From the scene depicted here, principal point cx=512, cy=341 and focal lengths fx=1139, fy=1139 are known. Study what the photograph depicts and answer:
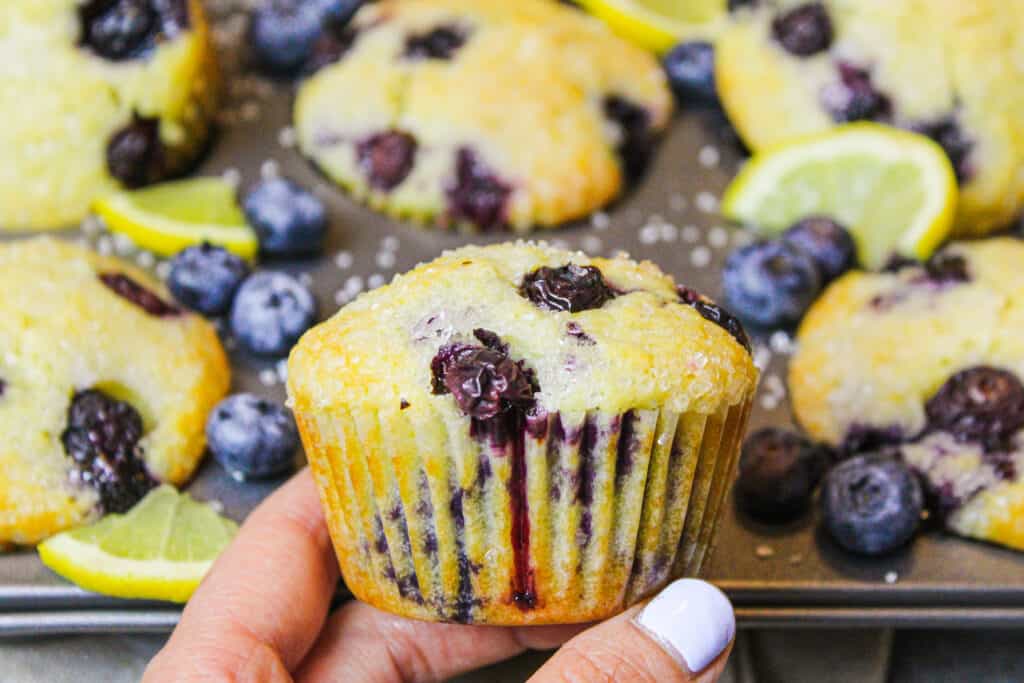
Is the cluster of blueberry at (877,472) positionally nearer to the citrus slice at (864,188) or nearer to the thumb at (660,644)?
the citrus slice at (864,188)

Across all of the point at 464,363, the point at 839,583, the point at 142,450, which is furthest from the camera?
the point at 142,450

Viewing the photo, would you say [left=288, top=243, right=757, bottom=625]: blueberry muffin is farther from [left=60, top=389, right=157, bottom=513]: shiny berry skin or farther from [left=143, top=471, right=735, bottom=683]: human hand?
[left=60, top=389, right=157, bottom=513]: shiny berry skin

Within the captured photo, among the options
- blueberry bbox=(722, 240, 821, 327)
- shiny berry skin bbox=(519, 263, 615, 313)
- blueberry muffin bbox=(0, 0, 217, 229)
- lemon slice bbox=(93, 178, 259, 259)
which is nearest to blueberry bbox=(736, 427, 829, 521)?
blueberry bbox=(722, 240, 821, 327)

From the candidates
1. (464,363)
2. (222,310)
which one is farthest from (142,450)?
(464,363)

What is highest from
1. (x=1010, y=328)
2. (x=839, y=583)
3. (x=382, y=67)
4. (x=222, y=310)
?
(x=382, y=67)

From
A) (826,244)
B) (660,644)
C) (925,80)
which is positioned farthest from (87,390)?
(925,80)

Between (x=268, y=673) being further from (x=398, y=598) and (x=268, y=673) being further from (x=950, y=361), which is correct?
(x=950, y=361)

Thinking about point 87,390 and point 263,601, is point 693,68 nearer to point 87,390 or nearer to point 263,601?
point 87,390
